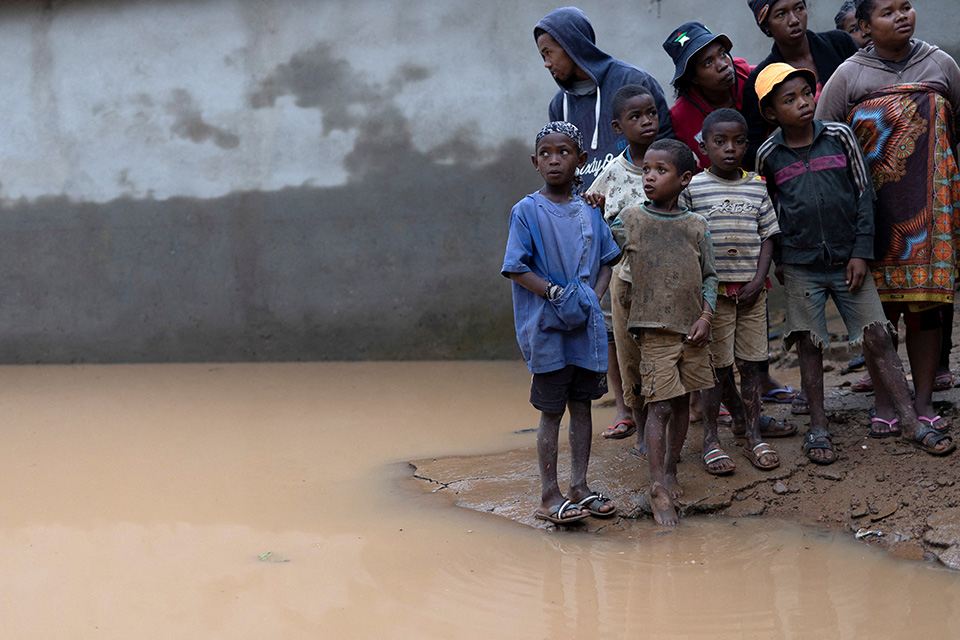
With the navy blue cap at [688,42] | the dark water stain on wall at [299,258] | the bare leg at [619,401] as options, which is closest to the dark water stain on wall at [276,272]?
the dark water stain on wall at [299,258]

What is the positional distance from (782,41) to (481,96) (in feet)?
9.83

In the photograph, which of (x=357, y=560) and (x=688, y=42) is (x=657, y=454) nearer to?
(x=357, y=560)

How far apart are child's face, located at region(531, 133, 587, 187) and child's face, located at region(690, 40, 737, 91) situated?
873 millimetres

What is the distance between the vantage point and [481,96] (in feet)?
21.0

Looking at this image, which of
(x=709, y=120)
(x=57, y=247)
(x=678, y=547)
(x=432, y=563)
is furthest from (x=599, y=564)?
(x=57, y=247)

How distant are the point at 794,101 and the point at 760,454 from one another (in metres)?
1.43

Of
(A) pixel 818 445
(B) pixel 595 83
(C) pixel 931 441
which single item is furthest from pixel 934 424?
(B) pixel 595 83

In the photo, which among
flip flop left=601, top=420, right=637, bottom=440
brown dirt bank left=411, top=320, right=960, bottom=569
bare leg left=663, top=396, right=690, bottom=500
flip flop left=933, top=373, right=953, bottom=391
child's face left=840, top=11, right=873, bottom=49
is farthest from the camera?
child's face left=840, top=11, right=873, bottom=49

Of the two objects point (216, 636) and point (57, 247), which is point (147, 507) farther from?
point (57, 247)

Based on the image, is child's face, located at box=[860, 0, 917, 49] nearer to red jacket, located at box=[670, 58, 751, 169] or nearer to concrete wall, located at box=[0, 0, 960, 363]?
red jacket, located at box=[670, 58, 751, 169]

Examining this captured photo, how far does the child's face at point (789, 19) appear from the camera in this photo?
11.9ft

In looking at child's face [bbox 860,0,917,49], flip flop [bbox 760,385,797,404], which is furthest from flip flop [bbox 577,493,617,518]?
child's face [bbox 860,0,917,49]

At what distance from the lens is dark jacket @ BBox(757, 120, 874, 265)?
337 centimetres

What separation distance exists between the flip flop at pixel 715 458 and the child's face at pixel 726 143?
3.78 feet
